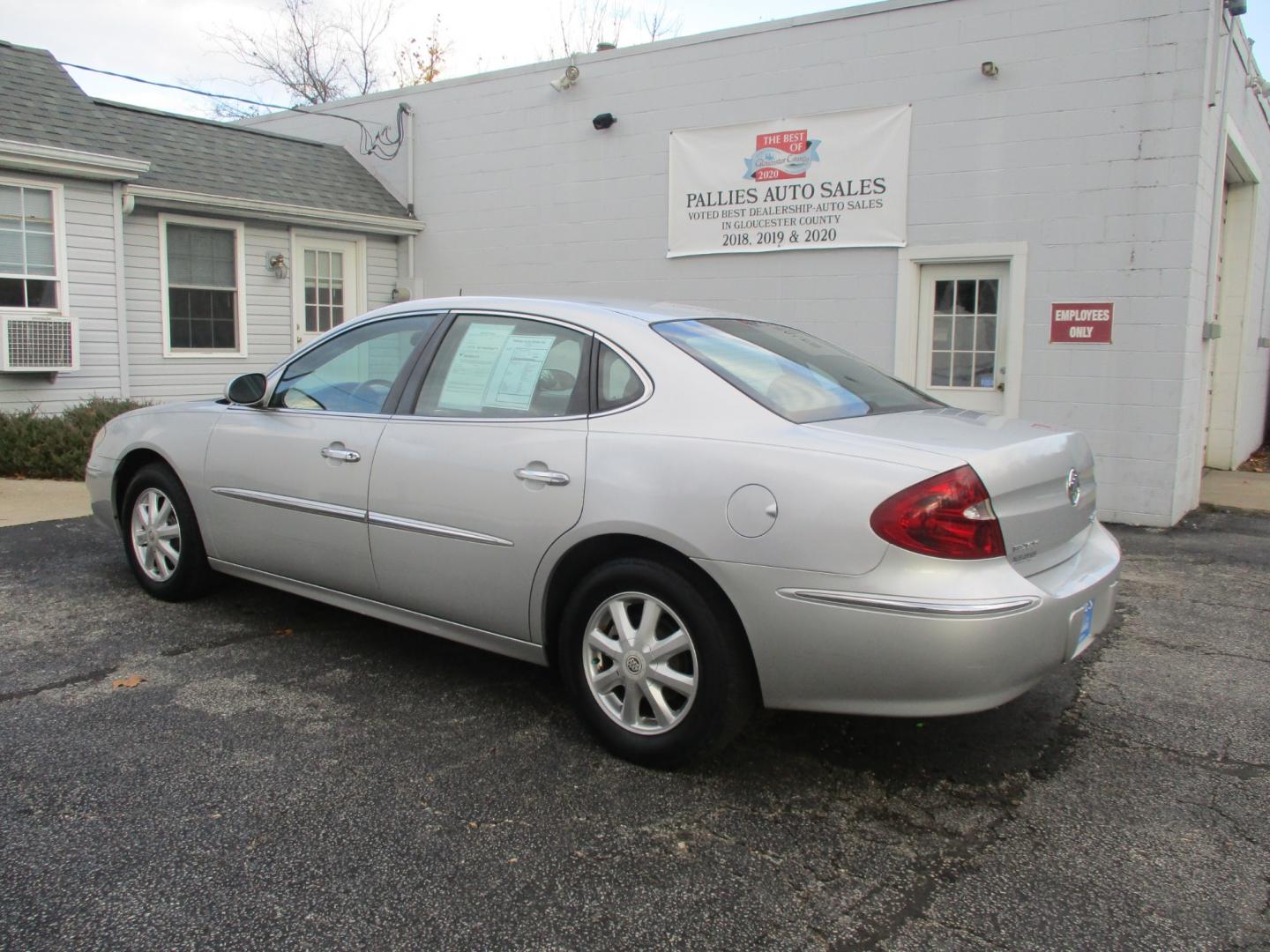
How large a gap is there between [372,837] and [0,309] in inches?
342

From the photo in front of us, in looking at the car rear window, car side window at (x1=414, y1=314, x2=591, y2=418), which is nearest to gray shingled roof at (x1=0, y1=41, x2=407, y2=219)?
car side window at (x1=414, y1=314, x2=591, y2=418)

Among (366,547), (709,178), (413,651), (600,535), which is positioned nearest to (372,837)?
(600,535)

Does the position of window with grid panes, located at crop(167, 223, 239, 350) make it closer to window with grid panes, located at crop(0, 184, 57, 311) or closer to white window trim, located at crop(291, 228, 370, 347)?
white window trim, located at crop(291, 228, 370, 347)

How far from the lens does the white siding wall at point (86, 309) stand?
983cm

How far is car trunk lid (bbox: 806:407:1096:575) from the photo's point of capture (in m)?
2.98

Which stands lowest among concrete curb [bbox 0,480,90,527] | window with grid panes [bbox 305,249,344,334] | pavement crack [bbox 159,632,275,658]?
pavement crack [bbox 159,632,275,658]

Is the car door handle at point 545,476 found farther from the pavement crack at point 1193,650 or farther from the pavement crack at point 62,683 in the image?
the pavement crack at point 1193,650

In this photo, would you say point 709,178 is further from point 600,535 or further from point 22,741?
point 22,741

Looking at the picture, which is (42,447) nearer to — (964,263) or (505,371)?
(505,371)

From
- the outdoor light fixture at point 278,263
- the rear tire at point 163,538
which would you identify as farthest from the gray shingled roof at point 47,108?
the rear tire at point 163,538

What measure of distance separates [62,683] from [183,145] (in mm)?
9355

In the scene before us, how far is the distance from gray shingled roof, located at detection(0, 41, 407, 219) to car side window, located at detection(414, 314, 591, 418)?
25.2 ft

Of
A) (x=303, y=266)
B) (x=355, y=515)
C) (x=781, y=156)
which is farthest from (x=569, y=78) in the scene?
(x=355, y=515)

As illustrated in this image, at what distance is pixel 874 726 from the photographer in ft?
12.3
